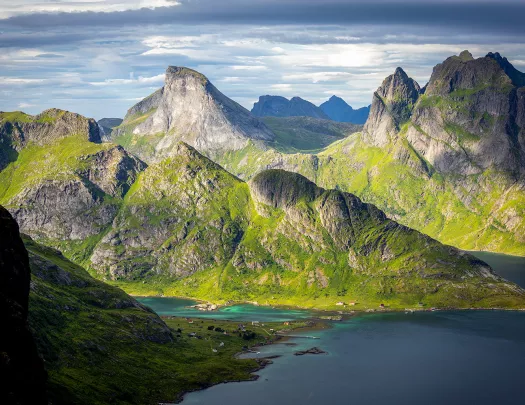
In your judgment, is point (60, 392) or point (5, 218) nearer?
point (5, 218)

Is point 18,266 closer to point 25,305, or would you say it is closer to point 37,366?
point 25,305

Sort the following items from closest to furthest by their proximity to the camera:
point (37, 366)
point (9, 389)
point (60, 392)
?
point (9, 389)
point (37, 366)
point (60, 392)

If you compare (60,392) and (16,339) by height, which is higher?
(16,339)

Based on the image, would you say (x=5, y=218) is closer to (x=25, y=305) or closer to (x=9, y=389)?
(x=25, y=305)

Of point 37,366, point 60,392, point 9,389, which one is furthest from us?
point 60,392

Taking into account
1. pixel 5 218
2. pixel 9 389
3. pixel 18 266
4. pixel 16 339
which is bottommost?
pixel 9 389

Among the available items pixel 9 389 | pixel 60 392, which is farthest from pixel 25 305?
pixel 60 392
